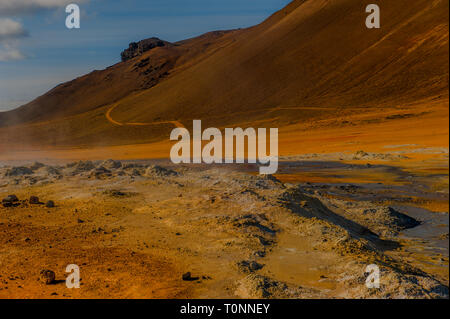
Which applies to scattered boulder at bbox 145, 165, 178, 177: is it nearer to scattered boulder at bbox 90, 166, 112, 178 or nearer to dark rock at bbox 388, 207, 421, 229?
scattered boulder at bbox 90, 166, 112, 178

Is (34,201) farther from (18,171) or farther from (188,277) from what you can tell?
(188,277)

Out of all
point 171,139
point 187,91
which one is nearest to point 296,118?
Result: point 171,139

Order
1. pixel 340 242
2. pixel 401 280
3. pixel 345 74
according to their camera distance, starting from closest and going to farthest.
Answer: pixel 401 280 → pixel 340 242 → pixel 345 74

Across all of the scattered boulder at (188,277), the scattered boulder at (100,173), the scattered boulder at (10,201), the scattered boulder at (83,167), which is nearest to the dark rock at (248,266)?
the scattered boulder at (188,277)

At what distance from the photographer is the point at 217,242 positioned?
7965 millimetres

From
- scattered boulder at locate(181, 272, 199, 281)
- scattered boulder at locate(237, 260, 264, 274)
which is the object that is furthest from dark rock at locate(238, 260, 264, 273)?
scattered boulder at locate(181, 272, 199, 281)

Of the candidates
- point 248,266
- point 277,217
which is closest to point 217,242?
point 248,266

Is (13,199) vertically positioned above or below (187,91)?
below

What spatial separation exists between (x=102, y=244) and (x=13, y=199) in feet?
18.5

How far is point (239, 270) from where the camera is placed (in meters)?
6.60

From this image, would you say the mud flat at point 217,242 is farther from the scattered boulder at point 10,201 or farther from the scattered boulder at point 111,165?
the scattered boulder at point 111,165

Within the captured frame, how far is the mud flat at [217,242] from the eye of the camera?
19.5 ft

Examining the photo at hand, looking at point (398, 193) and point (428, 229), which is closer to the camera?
point (428, 229)
